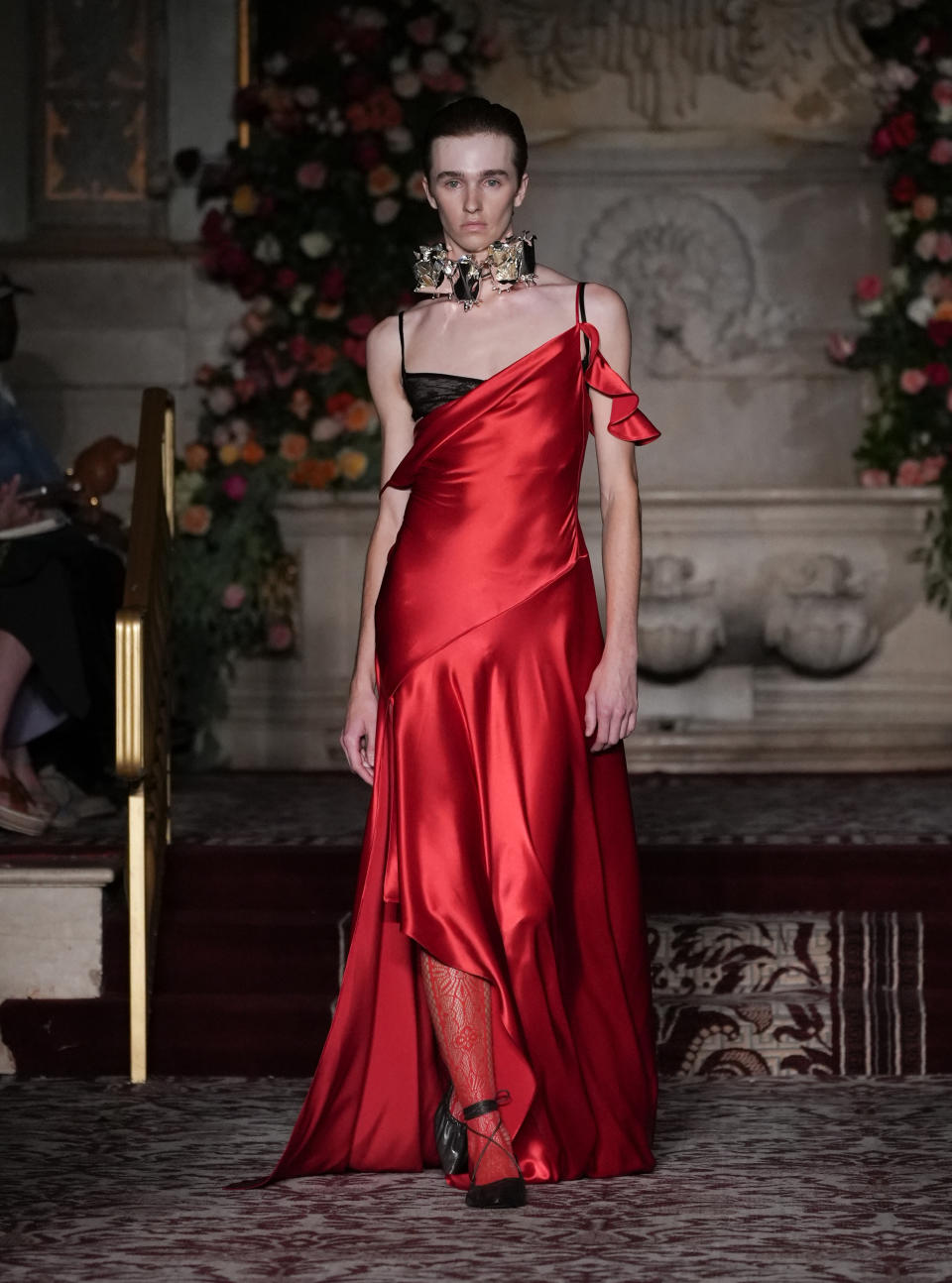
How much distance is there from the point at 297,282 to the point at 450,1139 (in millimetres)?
4545

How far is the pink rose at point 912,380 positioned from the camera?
692cm

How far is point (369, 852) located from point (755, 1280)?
0.95 m

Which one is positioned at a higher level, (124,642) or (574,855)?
(124,642)

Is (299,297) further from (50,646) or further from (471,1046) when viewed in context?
(471,1046)

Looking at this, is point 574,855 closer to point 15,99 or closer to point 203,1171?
point 203,1171

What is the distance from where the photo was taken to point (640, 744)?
662cm

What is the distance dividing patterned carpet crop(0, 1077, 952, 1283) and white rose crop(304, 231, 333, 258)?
13.0 feet

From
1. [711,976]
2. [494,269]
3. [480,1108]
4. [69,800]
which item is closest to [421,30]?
[69,800]

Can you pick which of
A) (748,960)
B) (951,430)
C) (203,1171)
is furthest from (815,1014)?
(951,430)

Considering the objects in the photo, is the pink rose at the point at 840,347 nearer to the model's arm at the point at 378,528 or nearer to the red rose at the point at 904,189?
the red rose at the point at 904,189

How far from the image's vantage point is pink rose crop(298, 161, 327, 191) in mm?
7070

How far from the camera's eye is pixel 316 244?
7.05 m

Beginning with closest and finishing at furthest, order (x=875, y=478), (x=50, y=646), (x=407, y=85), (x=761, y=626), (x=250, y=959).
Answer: (x=250, y=959), (x=50, y=646), (x=761, y=626), (x=875, y=478), (x=407, y=85)

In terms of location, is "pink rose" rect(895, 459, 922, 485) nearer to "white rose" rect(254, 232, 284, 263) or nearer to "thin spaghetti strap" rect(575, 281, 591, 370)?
"white rose" rect(254, 232, 284, 263)
